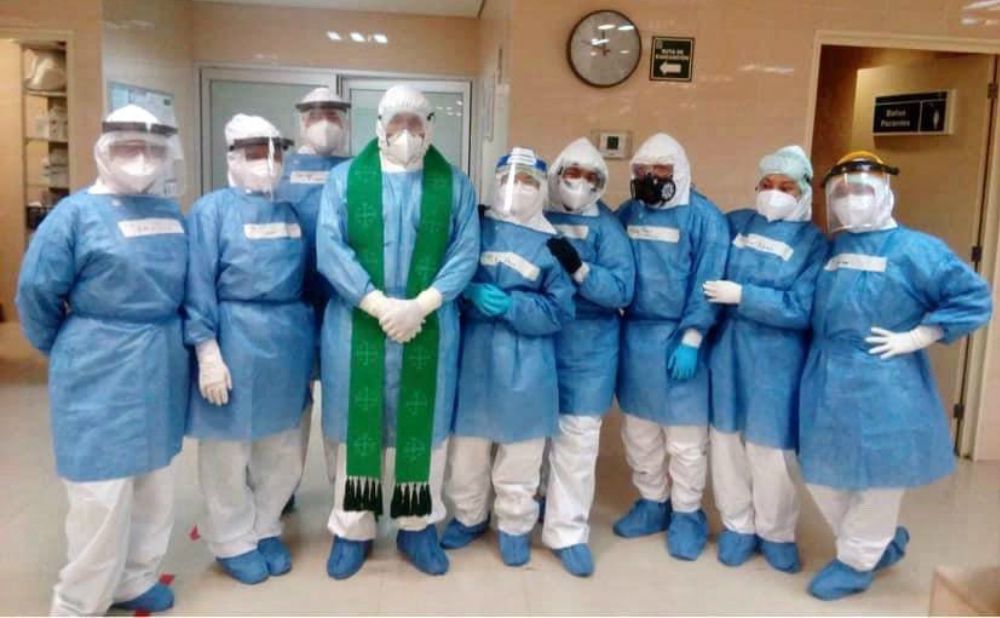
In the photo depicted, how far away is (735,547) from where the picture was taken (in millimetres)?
2939

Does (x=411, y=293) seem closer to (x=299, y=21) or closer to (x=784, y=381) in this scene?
(x=784, y=381)

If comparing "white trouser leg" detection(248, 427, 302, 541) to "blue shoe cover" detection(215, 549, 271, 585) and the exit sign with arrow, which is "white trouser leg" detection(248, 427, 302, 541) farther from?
the exit sign with arrow

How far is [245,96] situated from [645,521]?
465 cm

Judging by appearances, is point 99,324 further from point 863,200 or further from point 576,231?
point 863,200

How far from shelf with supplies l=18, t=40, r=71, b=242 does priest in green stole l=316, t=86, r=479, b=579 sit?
13.4 feet

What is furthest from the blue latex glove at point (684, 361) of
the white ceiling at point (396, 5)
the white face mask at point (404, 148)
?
the white ceiling at point (396, 5)

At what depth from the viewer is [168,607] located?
2512mm

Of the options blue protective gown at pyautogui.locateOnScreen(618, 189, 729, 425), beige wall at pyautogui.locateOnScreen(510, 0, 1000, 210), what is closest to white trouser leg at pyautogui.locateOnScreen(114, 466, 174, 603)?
blue protective gown at pyautogui.locateOnScreen(618, 189, 729, 425)

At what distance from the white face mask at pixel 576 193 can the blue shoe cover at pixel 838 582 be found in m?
1.45

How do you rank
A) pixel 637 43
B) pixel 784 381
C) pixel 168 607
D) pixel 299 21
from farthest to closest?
Result: pixel 299 21 → pixel 637 43 → pixel 784 381 → pixel 168 607

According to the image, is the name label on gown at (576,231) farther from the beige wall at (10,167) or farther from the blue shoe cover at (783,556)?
the beige wall at (10,167)

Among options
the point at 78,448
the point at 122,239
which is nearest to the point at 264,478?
the point at 78,448

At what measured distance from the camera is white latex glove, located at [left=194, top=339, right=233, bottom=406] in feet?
8.02

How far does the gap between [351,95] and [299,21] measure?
638 mm
